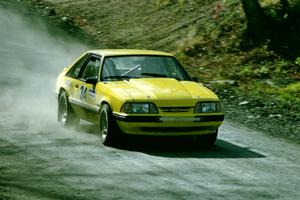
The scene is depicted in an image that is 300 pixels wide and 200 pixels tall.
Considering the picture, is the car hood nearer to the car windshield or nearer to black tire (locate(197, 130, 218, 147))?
the car windshield

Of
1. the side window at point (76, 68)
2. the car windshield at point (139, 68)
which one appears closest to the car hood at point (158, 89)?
the car windshield at point (139, 68)

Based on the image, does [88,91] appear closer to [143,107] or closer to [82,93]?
[82,93]

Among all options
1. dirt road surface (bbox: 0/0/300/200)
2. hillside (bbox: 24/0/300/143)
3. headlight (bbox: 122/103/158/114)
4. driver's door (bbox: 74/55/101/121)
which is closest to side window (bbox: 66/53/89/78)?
driver's door (bbox: 74/55/101/121)

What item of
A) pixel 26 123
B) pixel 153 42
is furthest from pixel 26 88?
pixel 153 42

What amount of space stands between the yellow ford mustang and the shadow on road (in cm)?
26

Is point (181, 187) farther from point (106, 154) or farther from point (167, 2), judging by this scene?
point (167, 2)

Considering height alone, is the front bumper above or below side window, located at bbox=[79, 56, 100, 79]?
below

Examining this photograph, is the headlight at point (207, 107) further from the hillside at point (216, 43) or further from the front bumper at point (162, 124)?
the hillside at point (216, 43)

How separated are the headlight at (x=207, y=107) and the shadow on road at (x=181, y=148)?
0.64 meters

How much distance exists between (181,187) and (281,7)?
1557 cm

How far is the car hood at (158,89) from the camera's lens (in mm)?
10977

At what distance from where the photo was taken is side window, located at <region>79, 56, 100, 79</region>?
12438mm

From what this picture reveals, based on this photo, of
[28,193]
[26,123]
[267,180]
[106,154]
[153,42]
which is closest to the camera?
[28,193]

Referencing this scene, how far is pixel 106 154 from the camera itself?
35.1 feet
